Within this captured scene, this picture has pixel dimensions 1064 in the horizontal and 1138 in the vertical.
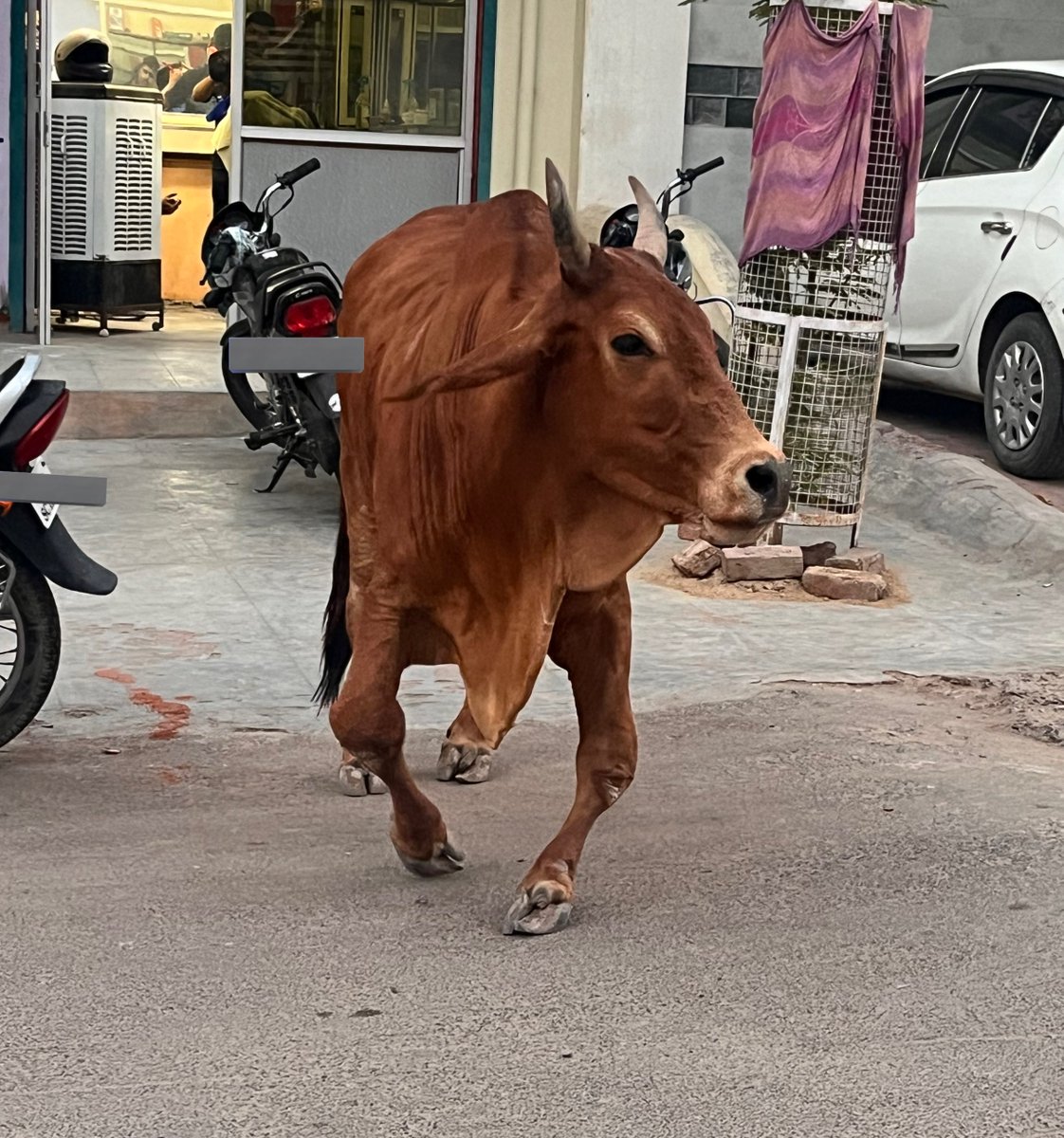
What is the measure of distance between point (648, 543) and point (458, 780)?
1567 millimetres

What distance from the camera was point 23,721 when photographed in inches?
203

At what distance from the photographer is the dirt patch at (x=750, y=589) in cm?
738

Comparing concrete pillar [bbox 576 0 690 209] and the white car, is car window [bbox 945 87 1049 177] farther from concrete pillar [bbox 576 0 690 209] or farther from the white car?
concrete pillar [bbox 576 0 690 209]

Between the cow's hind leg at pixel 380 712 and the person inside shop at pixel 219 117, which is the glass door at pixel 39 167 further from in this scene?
the cow's hind leg at pixel 380 712

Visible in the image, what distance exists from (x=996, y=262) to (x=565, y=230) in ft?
20.2

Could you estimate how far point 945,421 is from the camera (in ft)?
34.7

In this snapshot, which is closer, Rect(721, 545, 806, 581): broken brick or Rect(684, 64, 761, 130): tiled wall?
Rect(721, 545, 806, 581): broken brick

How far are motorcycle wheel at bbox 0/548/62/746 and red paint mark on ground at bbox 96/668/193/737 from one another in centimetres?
52

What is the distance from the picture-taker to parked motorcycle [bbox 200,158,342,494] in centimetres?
789

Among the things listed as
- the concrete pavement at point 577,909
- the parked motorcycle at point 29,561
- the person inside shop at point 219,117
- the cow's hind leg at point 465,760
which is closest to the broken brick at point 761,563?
the concrete pavement at point 577,909

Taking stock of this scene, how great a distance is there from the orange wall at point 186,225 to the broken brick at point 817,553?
7.84 m

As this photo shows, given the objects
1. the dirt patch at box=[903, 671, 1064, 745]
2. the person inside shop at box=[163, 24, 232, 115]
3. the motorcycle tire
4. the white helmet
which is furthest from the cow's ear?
the person inside shop at box=[163, 24, 232, 115]

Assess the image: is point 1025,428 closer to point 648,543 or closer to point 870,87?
point 870,87

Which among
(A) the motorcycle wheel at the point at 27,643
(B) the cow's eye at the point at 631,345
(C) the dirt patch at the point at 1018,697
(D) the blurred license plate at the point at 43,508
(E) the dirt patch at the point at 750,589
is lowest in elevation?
(E) the dirt patch at the point at 750,589
